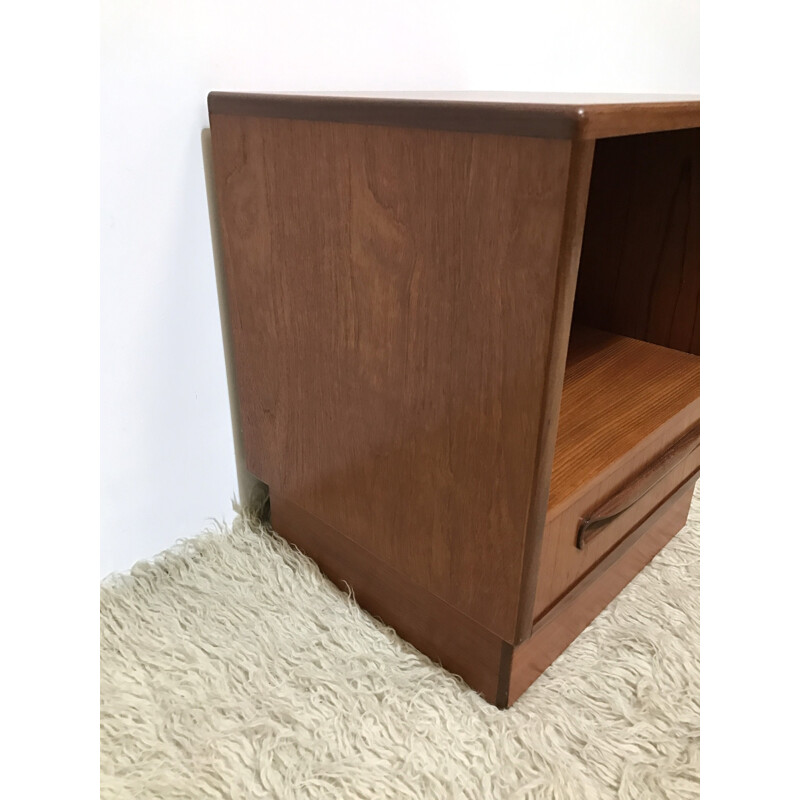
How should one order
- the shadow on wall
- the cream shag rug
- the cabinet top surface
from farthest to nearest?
the shadow on wall < the cream shag rug < the cabinet top surface

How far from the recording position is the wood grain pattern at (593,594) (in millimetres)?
633

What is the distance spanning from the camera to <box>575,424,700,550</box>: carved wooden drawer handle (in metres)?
0.62

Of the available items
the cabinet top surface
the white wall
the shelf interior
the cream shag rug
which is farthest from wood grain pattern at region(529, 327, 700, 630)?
the white wall

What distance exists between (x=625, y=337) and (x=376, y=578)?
475mm

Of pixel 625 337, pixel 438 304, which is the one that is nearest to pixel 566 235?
pixel 438 304

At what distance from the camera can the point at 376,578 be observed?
28.3 inches

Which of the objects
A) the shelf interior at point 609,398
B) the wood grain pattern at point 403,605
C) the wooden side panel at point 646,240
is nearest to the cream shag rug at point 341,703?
the wood grain pattern at point 403,605

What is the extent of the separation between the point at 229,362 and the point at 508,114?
1.58 feet

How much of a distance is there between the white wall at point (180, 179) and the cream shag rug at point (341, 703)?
10 centimetres

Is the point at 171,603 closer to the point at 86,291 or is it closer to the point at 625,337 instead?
the point at 86,291

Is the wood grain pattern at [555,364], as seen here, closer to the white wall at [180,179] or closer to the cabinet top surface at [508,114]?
the cabinet top surface at [508,114]

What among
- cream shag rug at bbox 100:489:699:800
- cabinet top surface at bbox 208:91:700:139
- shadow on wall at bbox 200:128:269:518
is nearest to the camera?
cabinet top surface at bbox 208:91:700:139

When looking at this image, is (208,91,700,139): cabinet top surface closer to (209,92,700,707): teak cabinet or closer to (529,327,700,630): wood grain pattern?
(209,92,700,707): teak cabinet
